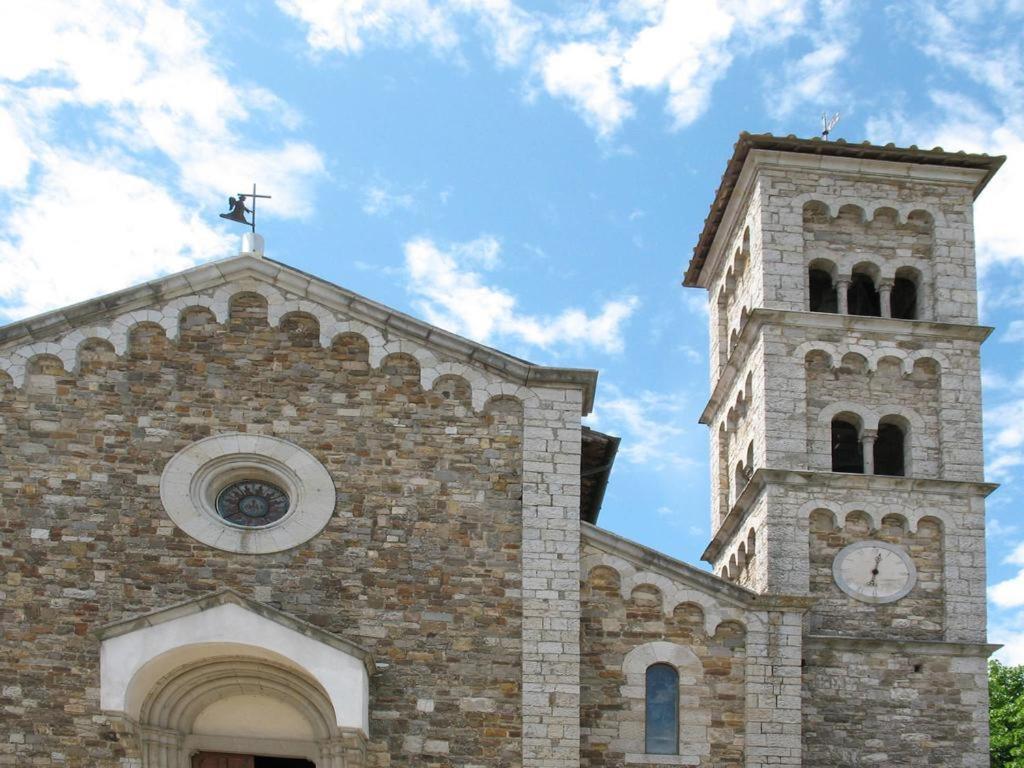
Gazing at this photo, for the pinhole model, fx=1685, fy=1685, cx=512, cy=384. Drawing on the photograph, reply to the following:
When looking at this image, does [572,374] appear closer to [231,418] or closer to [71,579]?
[231,418]

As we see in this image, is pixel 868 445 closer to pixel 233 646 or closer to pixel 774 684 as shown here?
pixel 774 684

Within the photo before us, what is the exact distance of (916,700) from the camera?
64.3 feet

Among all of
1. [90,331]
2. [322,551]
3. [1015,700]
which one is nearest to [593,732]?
[322,551]

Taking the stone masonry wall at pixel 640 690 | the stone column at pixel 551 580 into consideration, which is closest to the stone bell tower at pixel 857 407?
the stone masonry wall at pixel 640 690

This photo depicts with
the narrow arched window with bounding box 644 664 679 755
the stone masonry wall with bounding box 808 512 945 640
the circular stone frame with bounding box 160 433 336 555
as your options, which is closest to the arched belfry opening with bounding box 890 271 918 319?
the stone masonry wall with bounding box 808 512 945 640

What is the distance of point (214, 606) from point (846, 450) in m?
9.71

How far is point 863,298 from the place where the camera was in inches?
925

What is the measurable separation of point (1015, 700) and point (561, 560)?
1781cm

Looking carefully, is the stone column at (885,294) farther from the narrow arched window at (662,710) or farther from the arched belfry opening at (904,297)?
the narrow arched window at (662,710)

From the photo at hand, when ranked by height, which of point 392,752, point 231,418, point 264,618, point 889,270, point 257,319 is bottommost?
point 392,752

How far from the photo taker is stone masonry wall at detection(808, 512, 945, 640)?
66.2 feet

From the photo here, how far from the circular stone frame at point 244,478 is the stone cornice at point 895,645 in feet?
20.0

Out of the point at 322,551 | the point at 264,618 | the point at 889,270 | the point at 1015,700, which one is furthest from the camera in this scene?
the point at 1015,700

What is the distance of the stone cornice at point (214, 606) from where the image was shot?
16.5 m
